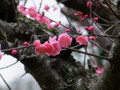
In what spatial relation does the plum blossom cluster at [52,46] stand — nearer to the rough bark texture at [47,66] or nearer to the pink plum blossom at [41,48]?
the pink plum blossom at [41,48]

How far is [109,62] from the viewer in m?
1.25

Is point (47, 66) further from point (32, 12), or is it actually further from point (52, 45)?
point (52, 45)

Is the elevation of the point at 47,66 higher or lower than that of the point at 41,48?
lower

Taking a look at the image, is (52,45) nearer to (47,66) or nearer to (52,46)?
(52,46)

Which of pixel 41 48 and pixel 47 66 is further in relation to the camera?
pixel 47 66

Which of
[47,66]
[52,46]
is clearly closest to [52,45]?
[52,46]

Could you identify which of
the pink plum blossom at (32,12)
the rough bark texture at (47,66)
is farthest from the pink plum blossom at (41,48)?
the pink plum blossom at (32,12)

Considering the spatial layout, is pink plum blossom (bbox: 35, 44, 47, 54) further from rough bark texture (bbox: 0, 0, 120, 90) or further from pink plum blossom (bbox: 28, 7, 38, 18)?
pink plum blossom (bbox: 28, 7, 38, 18)

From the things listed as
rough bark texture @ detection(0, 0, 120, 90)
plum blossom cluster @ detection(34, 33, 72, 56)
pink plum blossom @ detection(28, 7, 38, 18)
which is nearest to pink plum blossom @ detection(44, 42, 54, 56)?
plum blossom cluster @ detection(34, 33, 72, 56)

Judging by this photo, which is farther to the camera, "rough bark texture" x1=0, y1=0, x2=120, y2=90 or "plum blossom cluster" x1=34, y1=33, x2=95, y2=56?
"rough bark texture" x1=0, y1=0, x2=120, y2=90

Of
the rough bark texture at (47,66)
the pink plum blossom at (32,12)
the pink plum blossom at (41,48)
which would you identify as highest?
the pink plum blossom at (32,12)

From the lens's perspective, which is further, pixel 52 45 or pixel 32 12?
pixel 32 12

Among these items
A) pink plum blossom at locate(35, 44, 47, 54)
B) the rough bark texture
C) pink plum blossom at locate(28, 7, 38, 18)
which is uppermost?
pink plum blossom at locate(28, 7, 38, 18)

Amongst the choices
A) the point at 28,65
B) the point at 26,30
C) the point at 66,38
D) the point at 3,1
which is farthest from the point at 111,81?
the point at 3,1
